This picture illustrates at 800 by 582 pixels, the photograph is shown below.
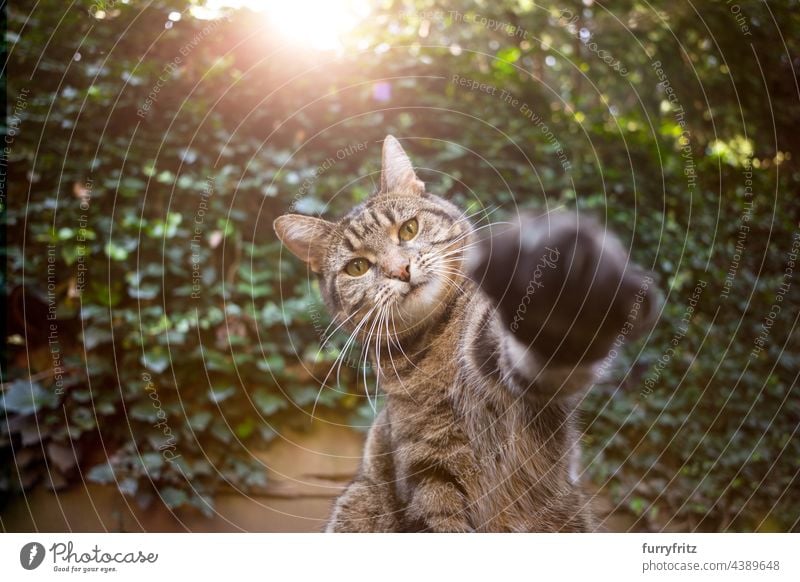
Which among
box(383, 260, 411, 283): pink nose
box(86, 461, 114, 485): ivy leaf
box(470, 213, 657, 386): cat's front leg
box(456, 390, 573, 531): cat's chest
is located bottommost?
box(86, 461, 114, 485): ivy leaf

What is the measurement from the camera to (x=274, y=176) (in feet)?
4.86

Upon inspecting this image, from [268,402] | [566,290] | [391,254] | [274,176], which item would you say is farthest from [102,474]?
[566,290]

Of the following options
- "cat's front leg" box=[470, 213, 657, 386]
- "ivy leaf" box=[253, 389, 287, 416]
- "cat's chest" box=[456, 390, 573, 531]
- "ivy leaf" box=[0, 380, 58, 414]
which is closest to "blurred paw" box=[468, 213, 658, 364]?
"cat's front leg" box=[470, 213, 657, 386]

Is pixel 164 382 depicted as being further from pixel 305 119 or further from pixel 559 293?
pixel 559 293

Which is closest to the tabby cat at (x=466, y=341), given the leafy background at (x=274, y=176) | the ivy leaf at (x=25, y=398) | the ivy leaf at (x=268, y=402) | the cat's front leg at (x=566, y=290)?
the cat's front leg at (x=566, y=290)

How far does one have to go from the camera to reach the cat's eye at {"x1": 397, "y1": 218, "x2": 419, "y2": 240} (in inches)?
34.4

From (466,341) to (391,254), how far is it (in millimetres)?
161

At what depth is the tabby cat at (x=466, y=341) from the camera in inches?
23.5

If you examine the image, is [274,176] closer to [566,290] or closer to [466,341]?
[466,341]

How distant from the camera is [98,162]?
4.67 feet

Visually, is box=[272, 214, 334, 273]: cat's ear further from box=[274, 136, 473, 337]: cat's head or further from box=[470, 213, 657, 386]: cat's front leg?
box=[470, 213, 657, 386]: cat's front leg

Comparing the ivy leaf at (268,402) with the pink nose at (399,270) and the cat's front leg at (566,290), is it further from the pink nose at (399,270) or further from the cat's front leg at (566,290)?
the cat's front leg at (566,290)

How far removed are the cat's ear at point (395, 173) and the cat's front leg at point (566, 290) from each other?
0.95 ft

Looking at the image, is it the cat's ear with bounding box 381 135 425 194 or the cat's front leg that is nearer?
the cat's front leg
